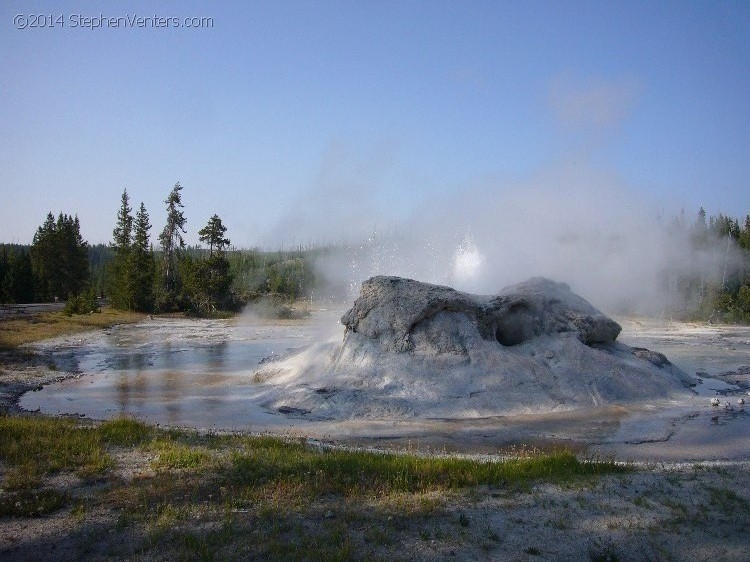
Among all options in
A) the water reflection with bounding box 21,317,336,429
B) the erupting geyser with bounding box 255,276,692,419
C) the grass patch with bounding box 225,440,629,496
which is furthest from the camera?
the erupting geyser with bounding box 255,276,692,419

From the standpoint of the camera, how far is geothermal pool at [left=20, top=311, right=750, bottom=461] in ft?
44.2

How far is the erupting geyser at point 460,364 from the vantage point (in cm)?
1667

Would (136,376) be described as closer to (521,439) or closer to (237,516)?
(521,439)

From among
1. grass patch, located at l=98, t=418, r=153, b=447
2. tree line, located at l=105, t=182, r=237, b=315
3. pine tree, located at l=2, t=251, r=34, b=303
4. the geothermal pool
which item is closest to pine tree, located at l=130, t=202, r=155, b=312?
tree line, located at l=105, t=182, r=237, b=315

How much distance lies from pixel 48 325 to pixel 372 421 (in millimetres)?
31584

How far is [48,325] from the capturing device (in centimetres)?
3894

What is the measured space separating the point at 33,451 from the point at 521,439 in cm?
982

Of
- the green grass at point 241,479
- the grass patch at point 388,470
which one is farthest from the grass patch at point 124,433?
the grass patch at point 388,470

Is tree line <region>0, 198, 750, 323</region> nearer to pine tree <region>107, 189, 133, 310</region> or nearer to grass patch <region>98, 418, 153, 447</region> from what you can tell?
pine tree <region>107, 189, 133, 310</region>

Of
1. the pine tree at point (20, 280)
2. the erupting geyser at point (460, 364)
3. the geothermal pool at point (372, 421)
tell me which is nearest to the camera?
the geothermal pool at point (372, 421)

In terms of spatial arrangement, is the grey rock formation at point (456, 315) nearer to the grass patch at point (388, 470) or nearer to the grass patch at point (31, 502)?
the grass patch at point (388, 470)

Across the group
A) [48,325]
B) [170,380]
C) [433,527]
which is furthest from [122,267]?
[433,527]

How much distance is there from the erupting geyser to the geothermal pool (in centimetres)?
72

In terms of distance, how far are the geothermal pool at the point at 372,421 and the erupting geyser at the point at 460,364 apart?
0.72 meters
